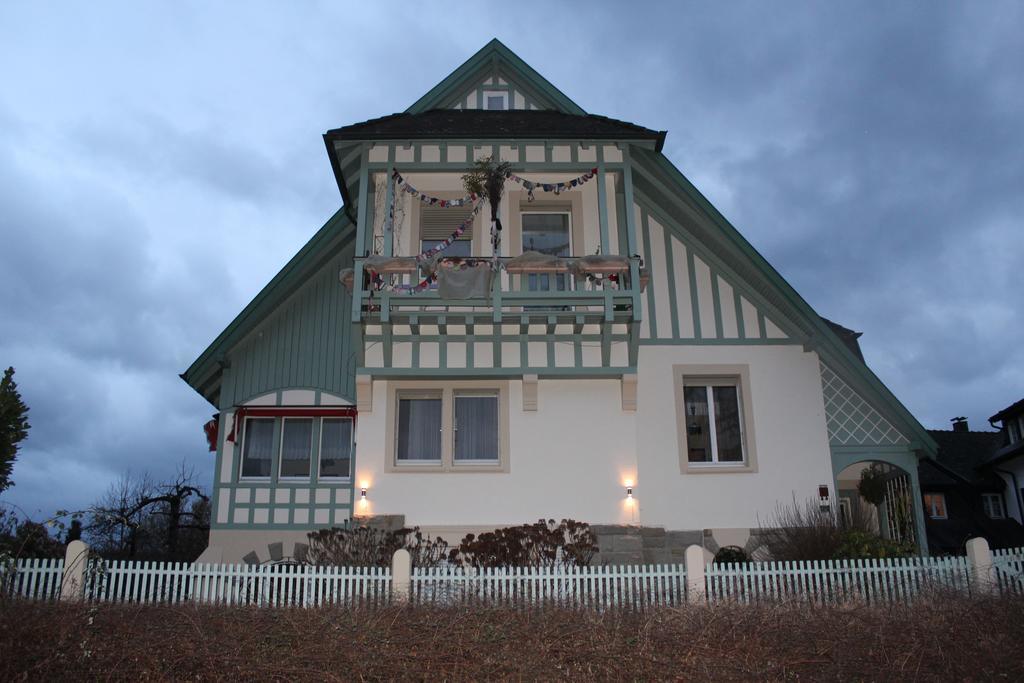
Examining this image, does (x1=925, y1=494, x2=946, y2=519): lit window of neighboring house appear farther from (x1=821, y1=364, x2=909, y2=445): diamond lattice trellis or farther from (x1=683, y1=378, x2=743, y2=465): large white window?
(x1=683, y1=378, x2=743, y2=465): large white window

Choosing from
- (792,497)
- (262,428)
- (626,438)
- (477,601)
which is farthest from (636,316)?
(262,428)

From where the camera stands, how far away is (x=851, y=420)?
1508 cm

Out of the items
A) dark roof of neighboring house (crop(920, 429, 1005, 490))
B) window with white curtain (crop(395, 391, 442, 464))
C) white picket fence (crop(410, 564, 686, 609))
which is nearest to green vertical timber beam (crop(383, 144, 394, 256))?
window with white curtain (crop(395, 391, 442, 464))

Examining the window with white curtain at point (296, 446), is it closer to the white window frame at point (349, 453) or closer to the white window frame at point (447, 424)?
the white window frame at point (349, 453)

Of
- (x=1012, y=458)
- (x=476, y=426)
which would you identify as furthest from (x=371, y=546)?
(x=1012, y=458)

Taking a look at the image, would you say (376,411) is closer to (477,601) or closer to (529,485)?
(529,485)

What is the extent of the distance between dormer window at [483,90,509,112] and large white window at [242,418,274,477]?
753 centimetres

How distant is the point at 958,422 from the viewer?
35.6 meters

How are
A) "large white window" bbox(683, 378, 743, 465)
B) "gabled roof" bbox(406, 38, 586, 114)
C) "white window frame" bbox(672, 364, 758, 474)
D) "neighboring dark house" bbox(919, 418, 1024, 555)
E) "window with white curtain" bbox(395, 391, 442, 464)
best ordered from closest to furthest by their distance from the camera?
"window with white curtain" bbox(395, 391, 442, 464) → "white window frame" bbox(672, 364, 758, 474) → "large white window" bbox(683, 378, 743, 465) → "gabled roof" bbox(406, 38, 586, 114) → "neighboring dark house" bbox(919, 418, 1024, 555)

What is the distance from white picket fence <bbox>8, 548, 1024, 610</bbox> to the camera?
1041cm

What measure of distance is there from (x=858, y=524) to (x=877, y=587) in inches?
126

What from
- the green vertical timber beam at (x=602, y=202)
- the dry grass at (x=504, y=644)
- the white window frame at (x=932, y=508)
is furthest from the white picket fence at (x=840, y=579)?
the white window frame at (x=932, y=508)

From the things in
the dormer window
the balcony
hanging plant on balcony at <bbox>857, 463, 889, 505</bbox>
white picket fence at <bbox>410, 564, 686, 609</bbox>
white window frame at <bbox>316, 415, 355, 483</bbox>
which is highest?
the dormer window

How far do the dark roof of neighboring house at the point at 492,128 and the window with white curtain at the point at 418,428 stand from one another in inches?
175
